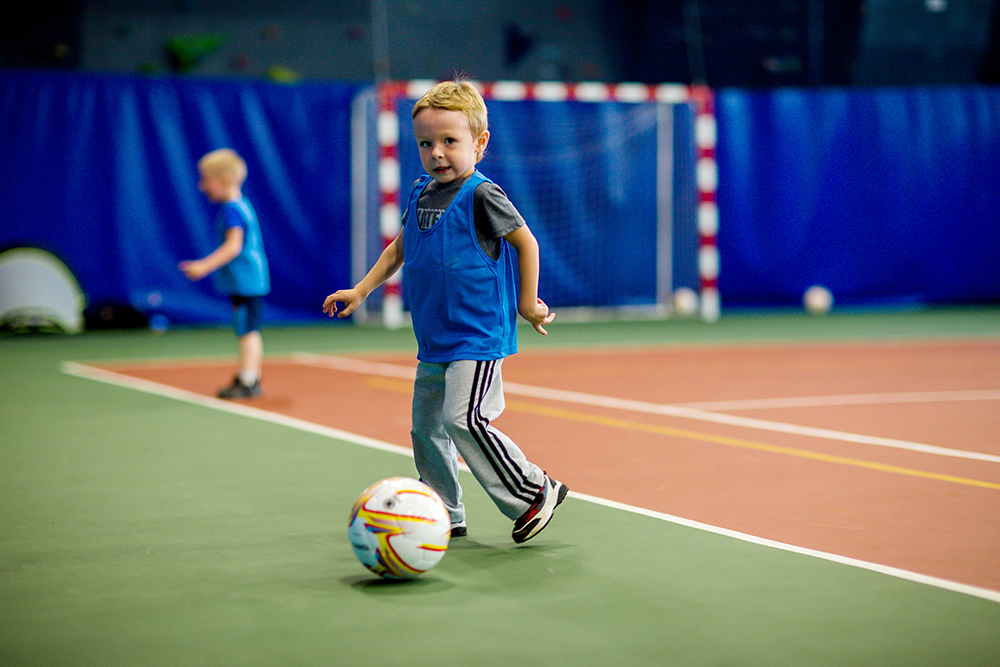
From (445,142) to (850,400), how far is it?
436 cm

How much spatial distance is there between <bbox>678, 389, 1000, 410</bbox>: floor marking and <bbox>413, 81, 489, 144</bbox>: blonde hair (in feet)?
11.9

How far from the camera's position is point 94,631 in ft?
9.41

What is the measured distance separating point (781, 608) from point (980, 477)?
7.20 ft

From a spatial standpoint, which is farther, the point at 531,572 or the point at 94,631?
the point at 531,572

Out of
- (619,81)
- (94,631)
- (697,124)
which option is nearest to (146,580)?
(94,631)

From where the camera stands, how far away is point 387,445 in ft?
18.5

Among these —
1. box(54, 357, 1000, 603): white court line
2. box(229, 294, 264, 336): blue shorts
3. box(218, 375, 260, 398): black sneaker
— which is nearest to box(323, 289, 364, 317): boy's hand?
box(54, 357, 1000, 603): white court line

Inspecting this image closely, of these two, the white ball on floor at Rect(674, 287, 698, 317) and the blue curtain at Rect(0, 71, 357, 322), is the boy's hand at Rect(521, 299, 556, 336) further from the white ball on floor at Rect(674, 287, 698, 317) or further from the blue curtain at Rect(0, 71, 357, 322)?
the white ball on floor at Rect(674, 287, 698, 317)

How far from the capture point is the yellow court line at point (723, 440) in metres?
4.88

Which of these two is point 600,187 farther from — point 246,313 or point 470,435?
point 470,435

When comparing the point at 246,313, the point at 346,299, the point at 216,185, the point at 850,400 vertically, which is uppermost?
the point at 216,185

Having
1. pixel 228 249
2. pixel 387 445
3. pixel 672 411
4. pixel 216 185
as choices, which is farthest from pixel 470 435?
pixel 216 185

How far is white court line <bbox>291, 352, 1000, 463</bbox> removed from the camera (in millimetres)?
5586

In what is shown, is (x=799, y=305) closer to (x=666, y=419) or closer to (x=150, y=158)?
(x=150, y=158)
